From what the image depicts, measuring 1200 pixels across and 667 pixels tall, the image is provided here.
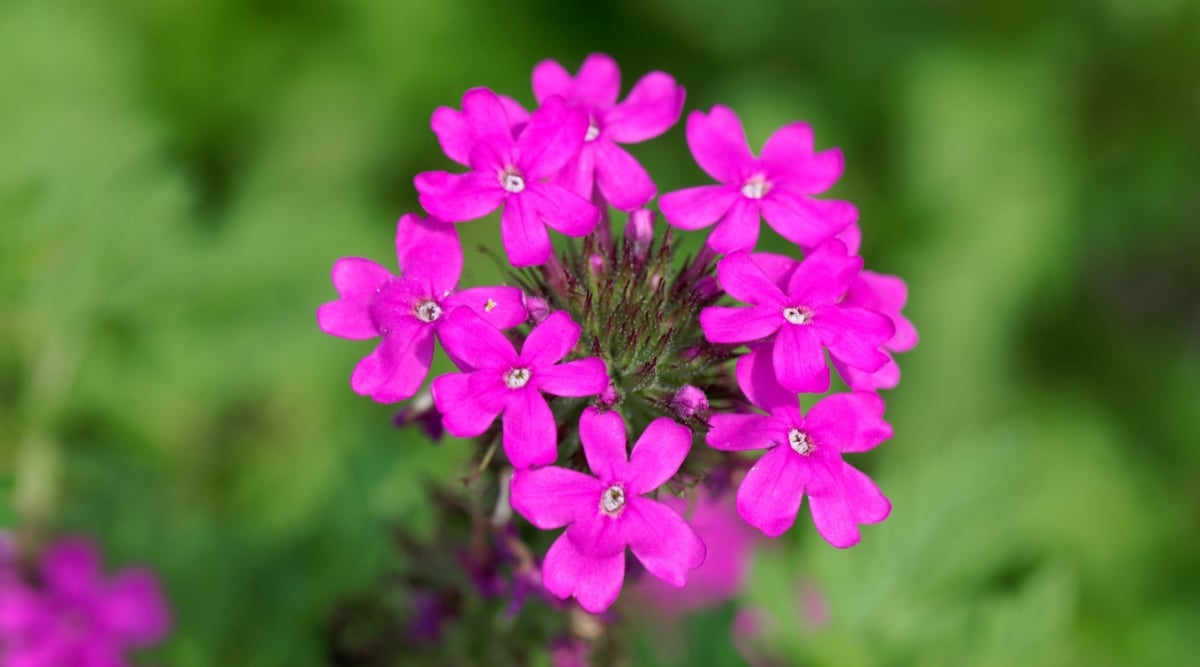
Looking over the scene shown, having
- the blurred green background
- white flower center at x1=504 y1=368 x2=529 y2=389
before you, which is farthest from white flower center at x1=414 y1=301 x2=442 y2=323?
the blurred green background

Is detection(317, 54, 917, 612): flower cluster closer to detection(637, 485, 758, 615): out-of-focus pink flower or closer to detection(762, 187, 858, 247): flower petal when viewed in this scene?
detection(762, 187, 858, 247): flower petal

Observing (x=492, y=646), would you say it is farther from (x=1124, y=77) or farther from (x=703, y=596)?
(x=1124, y=77)

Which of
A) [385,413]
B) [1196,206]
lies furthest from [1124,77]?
[385,413]

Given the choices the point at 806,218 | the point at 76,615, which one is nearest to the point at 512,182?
the point at 806,218

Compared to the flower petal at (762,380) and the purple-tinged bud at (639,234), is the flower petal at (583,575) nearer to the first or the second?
the flower petal at (762,380)

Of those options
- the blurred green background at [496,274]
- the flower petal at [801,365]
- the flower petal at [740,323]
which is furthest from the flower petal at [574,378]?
the blurred green background at [496,274]
